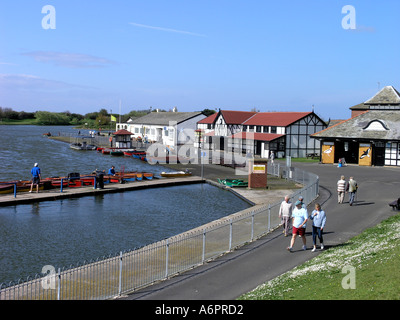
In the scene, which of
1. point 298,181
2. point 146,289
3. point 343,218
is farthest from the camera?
point 298,181

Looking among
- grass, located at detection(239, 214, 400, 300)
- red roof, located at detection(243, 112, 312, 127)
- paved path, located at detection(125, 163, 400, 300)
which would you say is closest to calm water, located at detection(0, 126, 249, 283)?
paved path, located at detection(125, 163, 400, 300)

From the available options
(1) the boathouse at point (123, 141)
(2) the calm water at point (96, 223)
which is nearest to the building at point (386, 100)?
(2) the calm water at point (96, 223)

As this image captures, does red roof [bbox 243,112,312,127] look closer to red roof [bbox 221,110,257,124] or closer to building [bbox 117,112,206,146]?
red roof [bbox 221,110,257,124]

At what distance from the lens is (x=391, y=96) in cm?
5803

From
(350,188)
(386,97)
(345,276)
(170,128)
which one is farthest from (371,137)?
(170,128)

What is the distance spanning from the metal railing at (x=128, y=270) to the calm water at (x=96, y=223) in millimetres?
2016

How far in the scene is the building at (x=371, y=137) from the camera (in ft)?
169

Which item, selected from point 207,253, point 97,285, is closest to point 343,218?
point 207,253

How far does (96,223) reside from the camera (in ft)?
84.2

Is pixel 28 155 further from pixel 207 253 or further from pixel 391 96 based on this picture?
pixel 207 253

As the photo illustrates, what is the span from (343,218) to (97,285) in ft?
47.6

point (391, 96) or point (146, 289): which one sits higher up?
point (391, 96)
